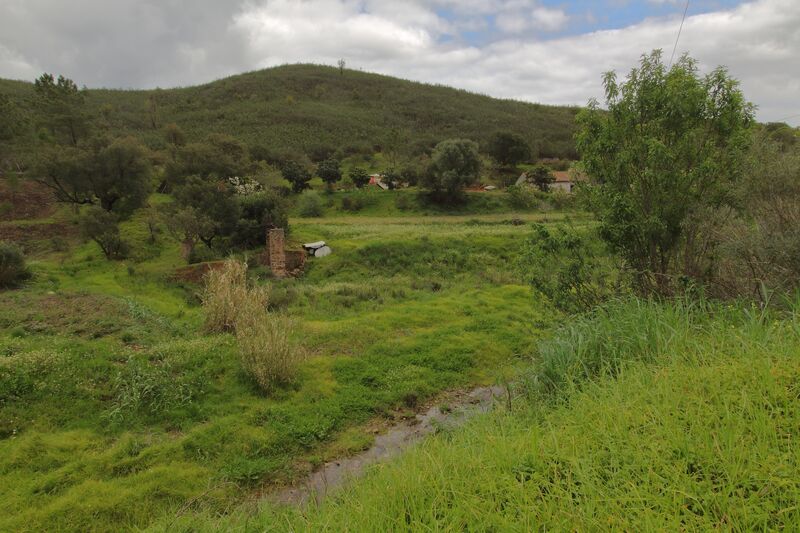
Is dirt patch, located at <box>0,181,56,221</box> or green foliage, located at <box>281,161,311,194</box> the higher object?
green foliage, located at <box>281,161,311,194</box>

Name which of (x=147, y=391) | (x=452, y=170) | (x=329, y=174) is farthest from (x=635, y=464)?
(x=329, y=174)

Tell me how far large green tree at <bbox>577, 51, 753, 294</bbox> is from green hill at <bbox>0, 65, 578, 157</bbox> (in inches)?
1834

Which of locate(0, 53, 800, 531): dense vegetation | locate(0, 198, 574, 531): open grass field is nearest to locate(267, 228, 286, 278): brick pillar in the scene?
locate(0, 53, 800, 531): dense vegetation

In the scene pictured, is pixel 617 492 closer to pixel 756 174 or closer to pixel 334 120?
pixel 756 174

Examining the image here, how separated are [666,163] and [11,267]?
59.7 feet

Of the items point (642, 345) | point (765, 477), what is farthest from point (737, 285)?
point (765, 477)

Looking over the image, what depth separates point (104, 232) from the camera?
1898 cm

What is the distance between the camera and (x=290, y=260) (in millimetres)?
19281

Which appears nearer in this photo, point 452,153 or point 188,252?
point 188,252

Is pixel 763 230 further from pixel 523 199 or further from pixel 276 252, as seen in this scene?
pixel 523 199

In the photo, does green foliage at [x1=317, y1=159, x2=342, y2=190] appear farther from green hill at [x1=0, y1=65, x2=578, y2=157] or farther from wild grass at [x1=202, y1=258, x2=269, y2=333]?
wild grass at [x1=202, y1=258, x2=269, y2=333]

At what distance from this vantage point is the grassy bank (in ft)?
7.72

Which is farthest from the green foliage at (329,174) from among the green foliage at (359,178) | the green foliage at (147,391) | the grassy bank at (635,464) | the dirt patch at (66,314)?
the grassy bank at (635,464)

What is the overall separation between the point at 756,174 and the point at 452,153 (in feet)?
98.8
